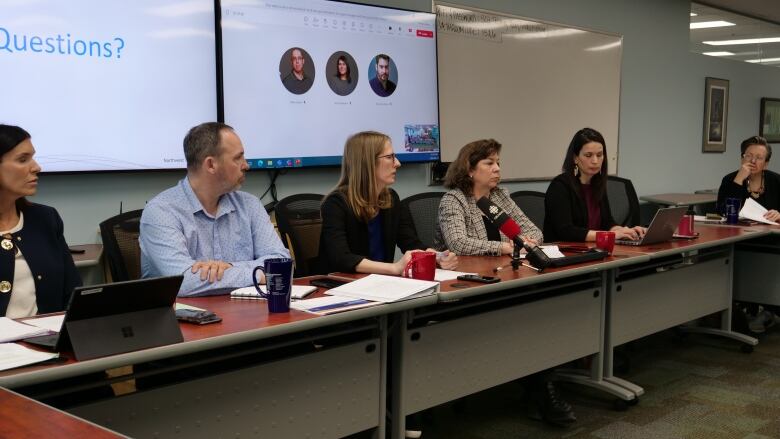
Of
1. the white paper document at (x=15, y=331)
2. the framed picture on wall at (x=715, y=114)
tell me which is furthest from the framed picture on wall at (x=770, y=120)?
the white paper document at (x=15, y=331)

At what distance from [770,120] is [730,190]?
13.0ft

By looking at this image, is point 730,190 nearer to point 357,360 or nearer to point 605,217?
point 605,217

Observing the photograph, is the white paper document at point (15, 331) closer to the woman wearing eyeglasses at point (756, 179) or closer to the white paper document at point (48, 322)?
the white paper document at point (48, 322)

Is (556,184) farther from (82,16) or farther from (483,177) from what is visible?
(82,16)

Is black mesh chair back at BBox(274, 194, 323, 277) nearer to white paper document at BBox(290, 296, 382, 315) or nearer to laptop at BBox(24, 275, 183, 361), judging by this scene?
white paper document at BBox(290, 296, 382, 315)

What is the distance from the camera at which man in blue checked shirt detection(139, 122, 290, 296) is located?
7.38 feet

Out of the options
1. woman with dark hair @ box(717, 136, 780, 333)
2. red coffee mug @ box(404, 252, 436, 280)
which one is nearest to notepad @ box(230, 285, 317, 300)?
red coffee mug @ box(404, 252, 436, 280)

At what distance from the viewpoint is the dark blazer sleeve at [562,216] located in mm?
3652

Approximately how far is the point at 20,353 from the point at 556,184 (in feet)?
9.31

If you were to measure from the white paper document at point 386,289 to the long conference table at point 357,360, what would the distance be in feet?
0.10

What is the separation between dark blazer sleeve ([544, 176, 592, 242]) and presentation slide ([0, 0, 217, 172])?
5.76ft

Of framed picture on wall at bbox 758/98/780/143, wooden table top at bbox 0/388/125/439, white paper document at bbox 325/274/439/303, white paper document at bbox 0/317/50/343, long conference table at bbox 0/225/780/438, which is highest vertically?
framed picture on wall at bbox 758/98/780/143

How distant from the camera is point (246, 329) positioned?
1776mm

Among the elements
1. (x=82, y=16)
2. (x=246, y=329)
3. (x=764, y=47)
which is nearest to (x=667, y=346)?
(x=246, y=329)
